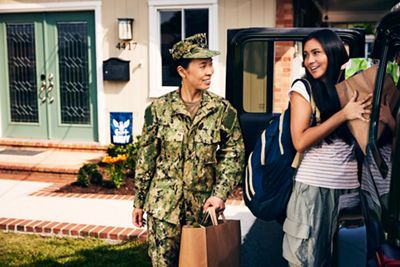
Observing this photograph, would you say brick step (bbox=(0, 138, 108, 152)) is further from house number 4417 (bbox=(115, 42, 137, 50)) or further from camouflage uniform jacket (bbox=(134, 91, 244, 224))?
camouflage uniform jacket (bbox=(134, 91, 244, 224))

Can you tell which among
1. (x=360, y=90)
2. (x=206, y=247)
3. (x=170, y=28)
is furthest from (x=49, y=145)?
(x=360, y=90)

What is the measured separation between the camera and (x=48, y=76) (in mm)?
9695

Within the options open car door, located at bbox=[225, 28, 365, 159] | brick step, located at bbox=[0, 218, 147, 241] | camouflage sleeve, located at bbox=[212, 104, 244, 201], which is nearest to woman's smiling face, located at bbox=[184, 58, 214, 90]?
camouflage sleeve, located at bbox=[212, 104, 244, 201]

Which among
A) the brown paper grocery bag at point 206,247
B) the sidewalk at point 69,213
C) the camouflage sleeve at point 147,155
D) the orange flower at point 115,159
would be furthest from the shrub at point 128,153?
the brown paper grocery bag at point 206,247

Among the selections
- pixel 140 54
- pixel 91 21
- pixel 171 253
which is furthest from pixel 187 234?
pixel 91 21

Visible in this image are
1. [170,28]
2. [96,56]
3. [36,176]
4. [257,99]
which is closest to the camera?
[257,99]

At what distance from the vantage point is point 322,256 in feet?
8.05

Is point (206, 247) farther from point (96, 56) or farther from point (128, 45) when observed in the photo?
point (96, 56)

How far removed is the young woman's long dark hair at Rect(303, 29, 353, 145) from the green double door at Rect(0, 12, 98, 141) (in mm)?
7244

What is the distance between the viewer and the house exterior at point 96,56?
8.55m

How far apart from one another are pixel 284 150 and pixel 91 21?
735 cm

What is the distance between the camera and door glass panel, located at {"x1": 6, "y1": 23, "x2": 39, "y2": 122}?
9.83m

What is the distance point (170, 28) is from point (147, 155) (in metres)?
6.12

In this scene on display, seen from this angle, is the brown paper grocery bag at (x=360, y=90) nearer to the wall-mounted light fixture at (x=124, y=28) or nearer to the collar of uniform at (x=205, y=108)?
the collar of uniform at (x=205, y=108)
